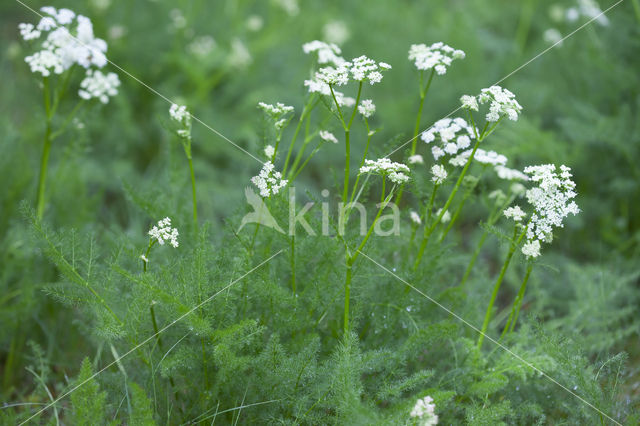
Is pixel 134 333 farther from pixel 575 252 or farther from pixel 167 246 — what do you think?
pixel 575 252

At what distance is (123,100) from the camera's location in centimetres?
373

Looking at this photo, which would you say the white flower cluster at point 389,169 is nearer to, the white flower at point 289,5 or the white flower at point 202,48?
the white flower at point 202,48

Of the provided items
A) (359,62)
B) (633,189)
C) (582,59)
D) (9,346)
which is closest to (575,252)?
(633,189)

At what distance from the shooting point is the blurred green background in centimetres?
281

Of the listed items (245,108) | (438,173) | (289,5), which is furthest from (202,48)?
(438,173)

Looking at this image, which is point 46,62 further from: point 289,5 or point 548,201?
point 289,5

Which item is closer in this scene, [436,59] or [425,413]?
[425,413]

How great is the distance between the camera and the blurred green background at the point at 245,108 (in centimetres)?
281

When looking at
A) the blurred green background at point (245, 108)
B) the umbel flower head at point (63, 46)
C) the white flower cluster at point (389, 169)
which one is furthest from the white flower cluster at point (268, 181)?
the umbel flower head at point (63, 46)

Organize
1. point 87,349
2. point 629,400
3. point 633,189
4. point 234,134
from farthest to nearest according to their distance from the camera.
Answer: point 234,134 < point 633,189 < point 87,349 < point 629,400

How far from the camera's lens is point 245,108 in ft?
14.0

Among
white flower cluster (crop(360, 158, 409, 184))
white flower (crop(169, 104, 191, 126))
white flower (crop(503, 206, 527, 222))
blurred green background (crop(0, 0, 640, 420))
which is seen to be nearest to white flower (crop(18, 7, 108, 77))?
blurred green background (crop(0, 0, 640, 420))

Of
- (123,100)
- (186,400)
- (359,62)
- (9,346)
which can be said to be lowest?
(9,346)

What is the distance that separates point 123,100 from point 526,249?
113 inches
